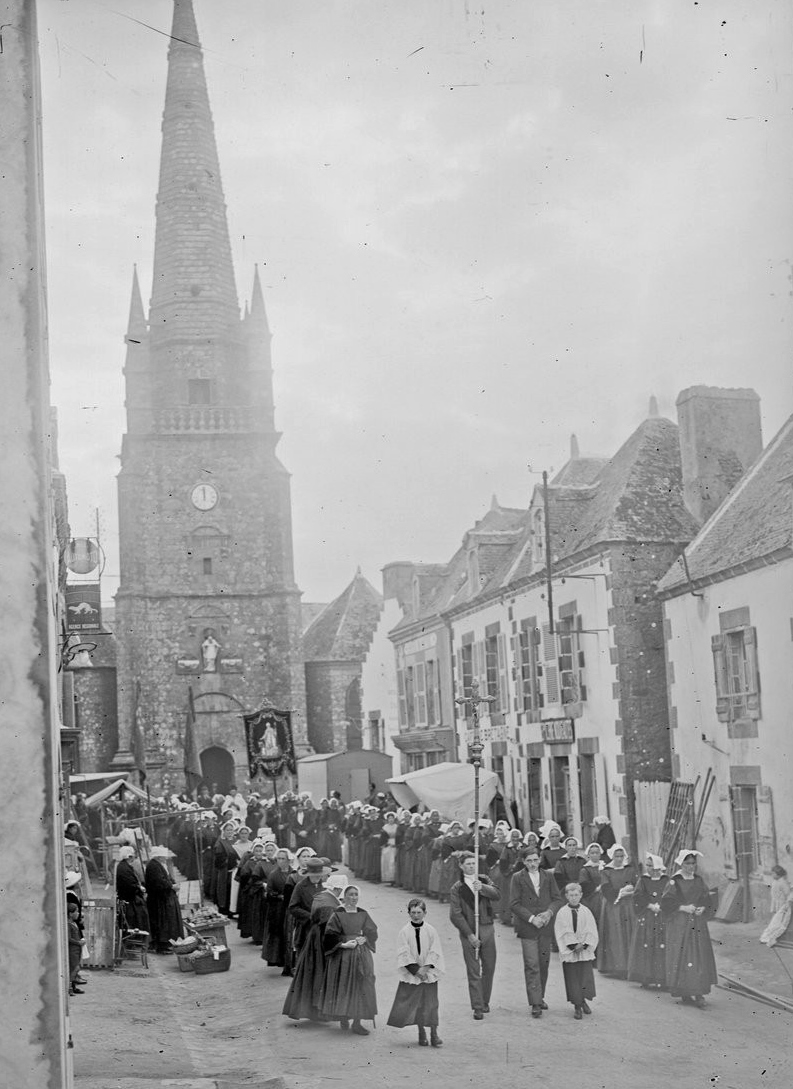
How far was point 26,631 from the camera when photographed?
6.34 m

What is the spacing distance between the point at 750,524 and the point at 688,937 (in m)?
8.91

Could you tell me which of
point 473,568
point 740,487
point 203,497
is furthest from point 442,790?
point 203,497

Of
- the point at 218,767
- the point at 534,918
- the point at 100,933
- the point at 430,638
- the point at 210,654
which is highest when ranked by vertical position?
the point at 210,654

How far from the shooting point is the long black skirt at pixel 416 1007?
11.6 metres

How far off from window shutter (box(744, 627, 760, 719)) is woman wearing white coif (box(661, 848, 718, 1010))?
5205 millimetres

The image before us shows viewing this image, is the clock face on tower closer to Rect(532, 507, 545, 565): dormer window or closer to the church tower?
the church tower

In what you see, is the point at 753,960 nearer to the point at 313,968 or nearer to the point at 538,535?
the point at 313,968

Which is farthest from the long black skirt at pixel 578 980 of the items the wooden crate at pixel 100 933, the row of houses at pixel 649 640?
the wooden crate at pixel 100 933

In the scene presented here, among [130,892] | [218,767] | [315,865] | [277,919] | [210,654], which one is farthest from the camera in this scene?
[210,654]

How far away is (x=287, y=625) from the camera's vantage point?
50844 mm

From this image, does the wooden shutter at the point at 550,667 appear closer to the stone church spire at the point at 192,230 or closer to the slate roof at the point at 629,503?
the slate roof at the point at 629,503

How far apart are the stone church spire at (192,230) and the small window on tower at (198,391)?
1717mm

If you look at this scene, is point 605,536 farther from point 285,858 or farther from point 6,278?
point 6,278

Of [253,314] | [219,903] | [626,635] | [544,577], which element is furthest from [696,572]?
[253,314]
